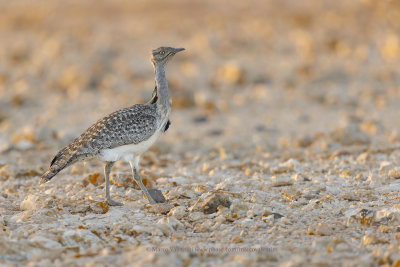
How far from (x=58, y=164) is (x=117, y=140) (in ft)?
1.86

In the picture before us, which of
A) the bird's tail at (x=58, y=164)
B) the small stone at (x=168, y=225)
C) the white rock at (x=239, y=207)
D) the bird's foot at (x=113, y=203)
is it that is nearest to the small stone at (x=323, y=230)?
the white rock at (x=239, y=207)

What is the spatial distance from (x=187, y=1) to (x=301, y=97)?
Result: 34.3ft

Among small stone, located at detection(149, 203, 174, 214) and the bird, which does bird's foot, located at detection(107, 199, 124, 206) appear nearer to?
the bird

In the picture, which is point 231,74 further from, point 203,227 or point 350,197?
point 203,227

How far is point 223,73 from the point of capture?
13.7m

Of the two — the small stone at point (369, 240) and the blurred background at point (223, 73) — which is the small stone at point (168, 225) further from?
the blurred background at point (223, 73)

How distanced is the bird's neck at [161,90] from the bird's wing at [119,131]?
9.3 inches

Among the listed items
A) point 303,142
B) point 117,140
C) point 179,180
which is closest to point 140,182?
point 117,140

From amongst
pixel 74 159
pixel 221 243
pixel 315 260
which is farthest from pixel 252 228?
pixel 74 159

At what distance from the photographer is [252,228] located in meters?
5.31

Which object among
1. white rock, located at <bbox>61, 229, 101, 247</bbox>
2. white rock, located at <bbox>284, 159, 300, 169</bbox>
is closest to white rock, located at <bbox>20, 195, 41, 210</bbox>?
white rock, located at <bbox>61, 229, 101, 247</bbox>

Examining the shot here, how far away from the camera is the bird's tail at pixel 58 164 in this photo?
5796 millimetres

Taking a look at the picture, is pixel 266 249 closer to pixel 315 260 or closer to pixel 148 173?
pixel 315 260

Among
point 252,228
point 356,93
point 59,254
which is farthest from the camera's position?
point 356,93
